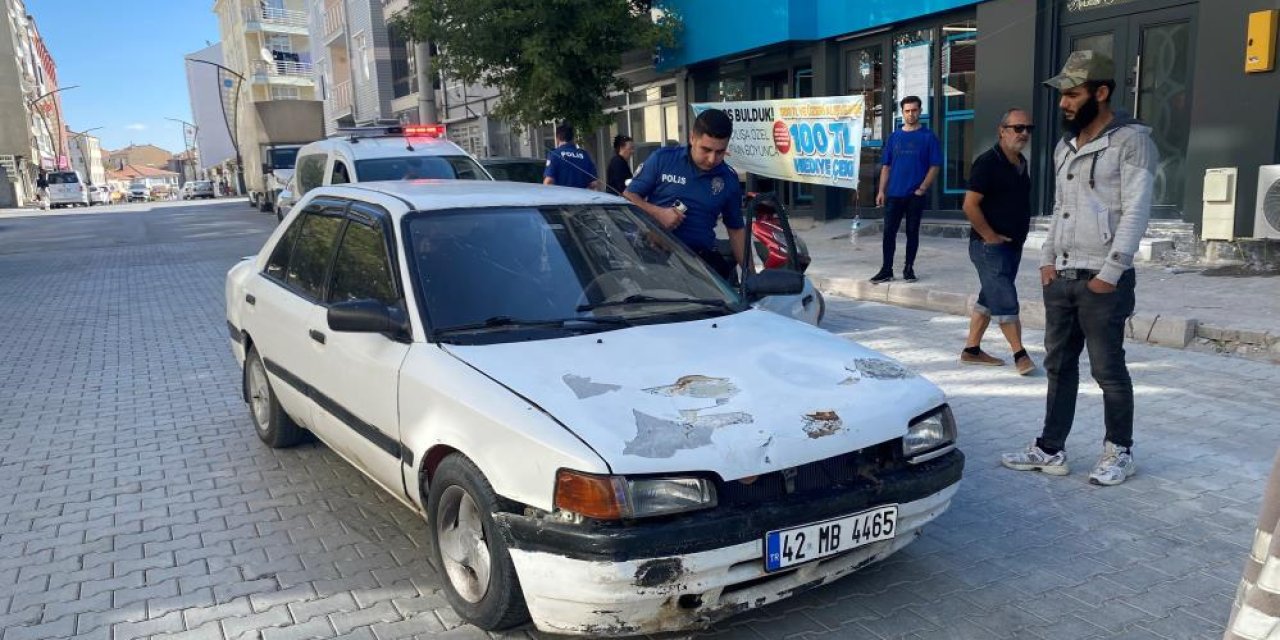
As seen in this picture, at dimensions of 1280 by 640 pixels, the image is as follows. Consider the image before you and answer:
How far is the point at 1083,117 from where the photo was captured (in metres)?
3.99

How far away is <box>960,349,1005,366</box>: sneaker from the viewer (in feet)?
21.1

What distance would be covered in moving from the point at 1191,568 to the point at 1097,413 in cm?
202

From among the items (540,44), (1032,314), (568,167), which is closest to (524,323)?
(1032,314)

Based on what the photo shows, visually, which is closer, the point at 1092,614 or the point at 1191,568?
the point at 1092,614

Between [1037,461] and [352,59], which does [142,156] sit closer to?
[352,59]

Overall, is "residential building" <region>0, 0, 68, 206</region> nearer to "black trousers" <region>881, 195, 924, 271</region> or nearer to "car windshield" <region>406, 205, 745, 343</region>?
"black trousers" <region>881, 195, 924, 271</region>

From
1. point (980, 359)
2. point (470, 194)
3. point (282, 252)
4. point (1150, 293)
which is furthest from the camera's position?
point (1150, 293)

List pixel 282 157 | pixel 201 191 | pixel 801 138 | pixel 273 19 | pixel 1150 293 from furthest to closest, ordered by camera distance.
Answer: pixel 201 191 → pixel 273 19 → pixel 282 157 → pixel 801 138 → pixel 1150 293

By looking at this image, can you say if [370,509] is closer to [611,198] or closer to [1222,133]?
[611,198]

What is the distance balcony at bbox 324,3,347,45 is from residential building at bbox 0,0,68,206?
27.1 m

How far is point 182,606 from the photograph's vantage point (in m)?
3.32

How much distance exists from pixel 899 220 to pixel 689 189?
4.63m

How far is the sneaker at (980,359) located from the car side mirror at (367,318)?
457cm

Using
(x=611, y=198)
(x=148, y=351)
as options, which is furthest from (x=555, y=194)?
(x=148, y=351)
